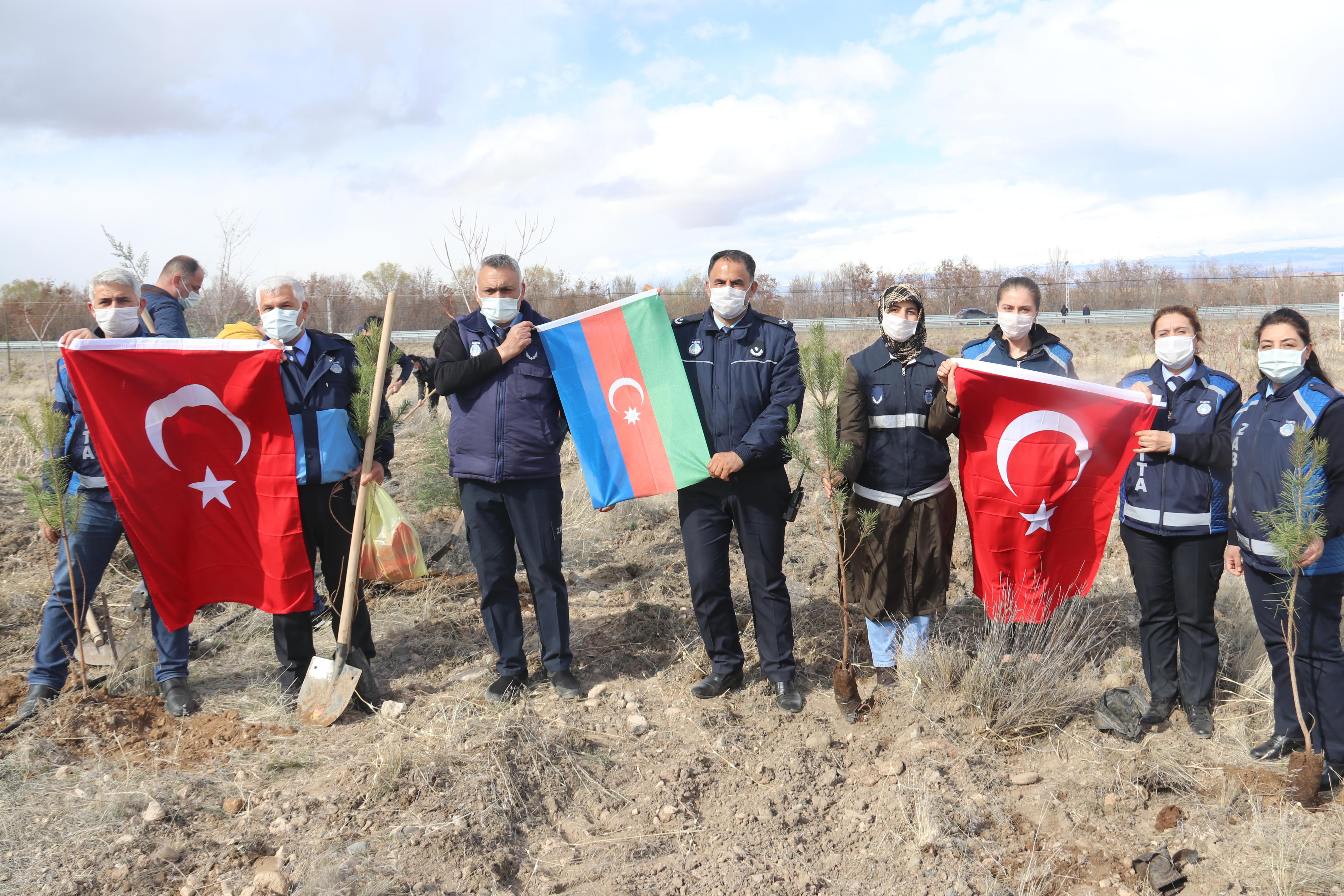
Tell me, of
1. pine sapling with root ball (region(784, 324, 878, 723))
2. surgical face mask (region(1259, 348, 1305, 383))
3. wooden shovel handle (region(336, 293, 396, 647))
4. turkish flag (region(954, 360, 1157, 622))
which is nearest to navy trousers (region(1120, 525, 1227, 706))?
turkish flag (region(954, 360, 1157, 622))

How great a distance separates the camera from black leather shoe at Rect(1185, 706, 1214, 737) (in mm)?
4316

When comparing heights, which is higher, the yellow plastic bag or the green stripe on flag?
the green stripe on flag

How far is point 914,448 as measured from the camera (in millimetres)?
4500

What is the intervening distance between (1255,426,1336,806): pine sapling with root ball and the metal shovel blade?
176 inches

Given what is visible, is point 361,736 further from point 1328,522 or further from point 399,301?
point 399,301

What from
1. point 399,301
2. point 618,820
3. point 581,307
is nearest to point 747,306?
point 618,820

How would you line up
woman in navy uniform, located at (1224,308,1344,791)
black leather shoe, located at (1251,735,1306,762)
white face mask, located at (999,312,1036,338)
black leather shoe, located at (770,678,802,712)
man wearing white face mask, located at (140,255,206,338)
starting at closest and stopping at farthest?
woman in navy uniform, located at (1224,308,1344,791) → black leather shoe, located at (1251,735,1306,762) → white face mask, located at (999,312,1036,338) → black leather shoe, located at (770,678,802,712) → man wearing white face mask, located at (140,255,206,338)

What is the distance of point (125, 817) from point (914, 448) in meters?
4.04

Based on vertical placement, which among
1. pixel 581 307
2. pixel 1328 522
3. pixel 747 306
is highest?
pixel 581 307

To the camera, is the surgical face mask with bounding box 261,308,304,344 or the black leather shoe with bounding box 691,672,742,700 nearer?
the surgical face mask with bounding box 261,308,304,344

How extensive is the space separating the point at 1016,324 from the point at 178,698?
5003mm

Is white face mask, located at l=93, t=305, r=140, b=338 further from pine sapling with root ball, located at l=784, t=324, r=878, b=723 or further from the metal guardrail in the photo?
the metal guardrail

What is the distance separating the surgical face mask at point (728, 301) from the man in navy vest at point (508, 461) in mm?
1017

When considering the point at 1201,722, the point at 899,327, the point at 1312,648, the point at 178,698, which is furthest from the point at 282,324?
the point at 1312,648
